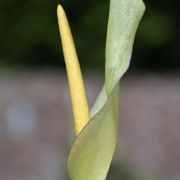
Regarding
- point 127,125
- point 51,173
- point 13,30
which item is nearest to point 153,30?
point 127,125

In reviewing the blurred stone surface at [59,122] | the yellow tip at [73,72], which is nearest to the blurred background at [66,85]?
the blurred stone surface at [59,122]

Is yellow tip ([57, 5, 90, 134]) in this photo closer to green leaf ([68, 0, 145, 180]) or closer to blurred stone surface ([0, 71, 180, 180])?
green leaf ([68, 0, 145, 180])

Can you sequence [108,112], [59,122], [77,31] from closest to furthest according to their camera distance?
[108,112] < [59,122] < [77,31]

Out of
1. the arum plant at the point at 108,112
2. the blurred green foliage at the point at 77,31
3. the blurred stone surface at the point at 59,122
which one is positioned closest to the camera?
the arum plant at the point at 108,112

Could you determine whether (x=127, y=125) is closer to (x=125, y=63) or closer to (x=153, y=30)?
(x=153, y=30)

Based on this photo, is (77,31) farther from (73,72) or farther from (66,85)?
(73,72)

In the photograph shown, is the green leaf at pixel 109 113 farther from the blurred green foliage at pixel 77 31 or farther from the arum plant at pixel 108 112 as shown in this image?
the blurred green foliage at pixel 77 31

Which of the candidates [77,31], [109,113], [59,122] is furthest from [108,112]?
[77,31]
